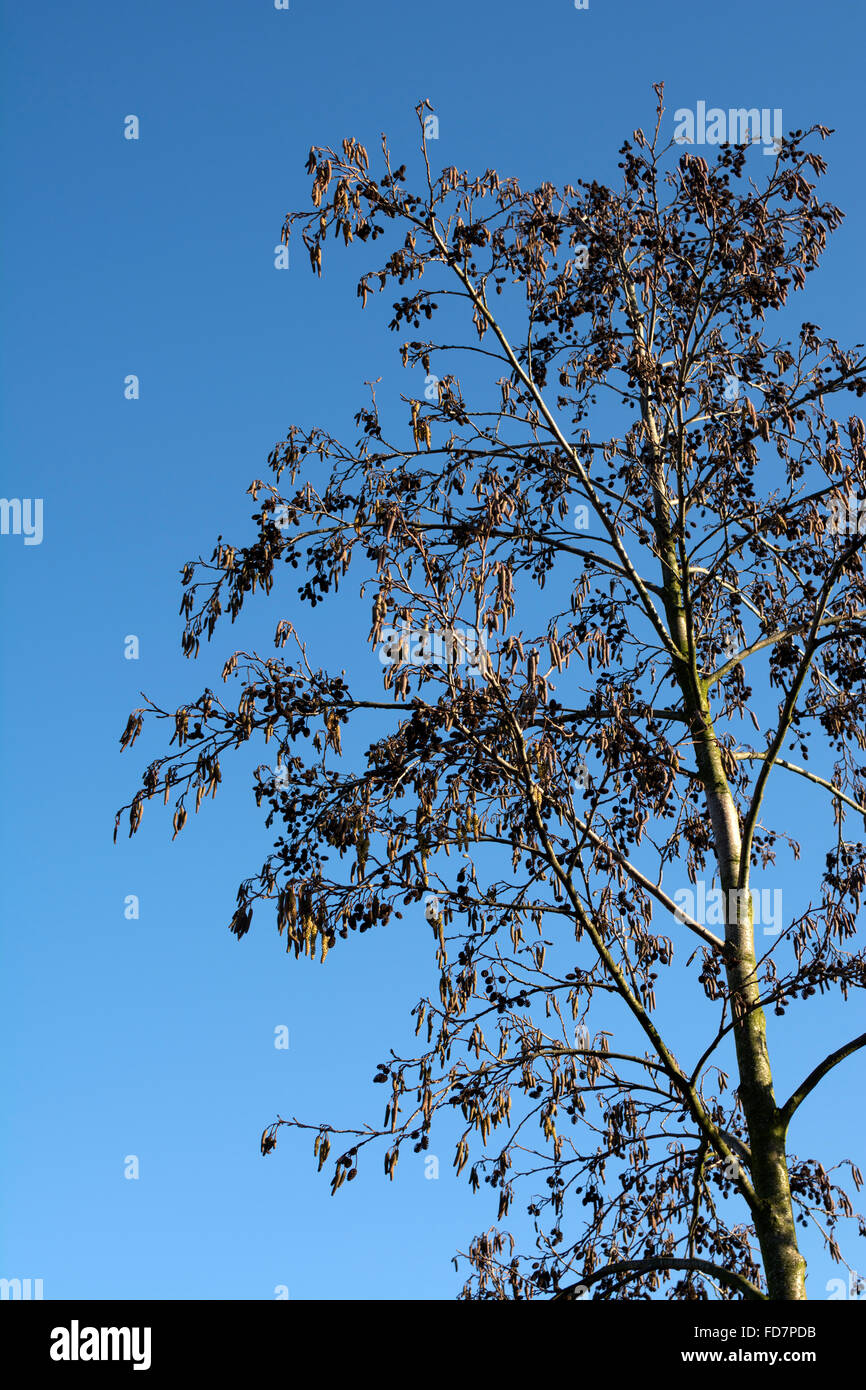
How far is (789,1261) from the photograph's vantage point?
23.1ft

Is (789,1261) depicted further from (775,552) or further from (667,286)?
(667,286)

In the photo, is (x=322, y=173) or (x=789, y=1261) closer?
(x=789, y=1261)

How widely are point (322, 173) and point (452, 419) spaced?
1816 millimetres

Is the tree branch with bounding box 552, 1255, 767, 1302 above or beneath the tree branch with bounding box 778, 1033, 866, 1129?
beneath

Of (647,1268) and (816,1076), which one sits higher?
(816,1076)

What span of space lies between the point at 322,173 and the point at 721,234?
2.74 meters

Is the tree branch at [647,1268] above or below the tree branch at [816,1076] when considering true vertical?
below

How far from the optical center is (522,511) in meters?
9.20
